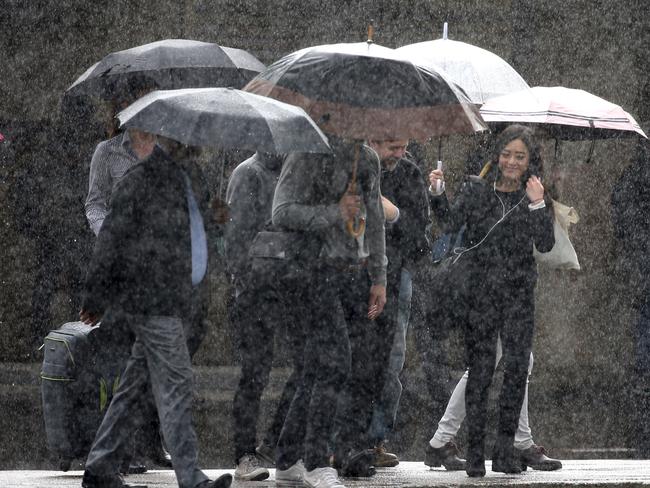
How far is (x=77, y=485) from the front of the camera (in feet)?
25.4

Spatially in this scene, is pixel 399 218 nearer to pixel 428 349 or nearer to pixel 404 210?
pixel 404 210

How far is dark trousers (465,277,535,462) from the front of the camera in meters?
8.61

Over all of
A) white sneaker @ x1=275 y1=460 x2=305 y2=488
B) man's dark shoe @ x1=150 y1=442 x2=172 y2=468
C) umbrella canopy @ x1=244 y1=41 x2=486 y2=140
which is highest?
umbrella canopy @ x1=244 y1=41 x2=486 y2=140

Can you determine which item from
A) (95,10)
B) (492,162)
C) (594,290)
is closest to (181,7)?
(95,10)

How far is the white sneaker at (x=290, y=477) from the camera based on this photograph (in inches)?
302

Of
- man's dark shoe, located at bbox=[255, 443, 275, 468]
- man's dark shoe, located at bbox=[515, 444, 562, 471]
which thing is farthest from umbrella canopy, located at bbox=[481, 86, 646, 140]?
man's dark shoe, located at bbox=[255, 443, 275, 468]

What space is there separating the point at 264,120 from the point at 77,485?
216 cm

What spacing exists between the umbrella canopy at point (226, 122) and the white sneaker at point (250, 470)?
1860mm

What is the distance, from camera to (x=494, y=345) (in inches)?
342

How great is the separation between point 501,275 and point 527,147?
0.74 m

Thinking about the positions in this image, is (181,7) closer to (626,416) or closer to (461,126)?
(626,416)

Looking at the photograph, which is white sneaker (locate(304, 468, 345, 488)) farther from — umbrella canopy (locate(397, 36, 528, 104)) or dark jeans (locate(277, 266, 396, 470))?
umbrella canopy (locate(397, 36, 528, 104))

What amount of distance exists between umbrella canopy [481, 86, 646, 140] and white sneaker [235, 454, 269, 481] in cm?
241

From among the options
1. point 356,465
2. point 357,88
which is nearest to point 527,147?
point 357,88
